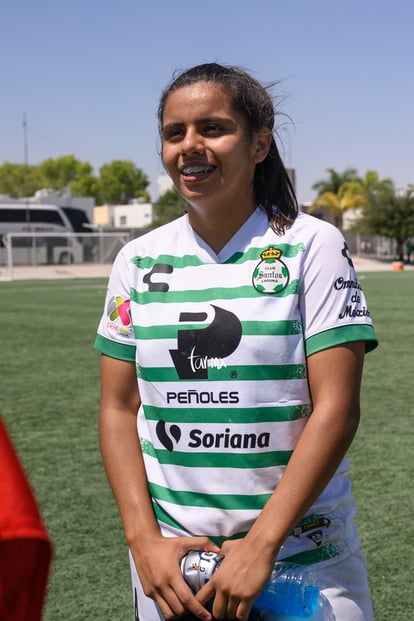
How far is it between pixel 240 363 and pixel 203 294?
0.56ft

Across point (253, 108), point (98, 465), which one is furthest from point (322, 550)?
point (98, 465)

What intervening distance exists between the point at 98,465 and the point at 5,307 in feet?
51.1

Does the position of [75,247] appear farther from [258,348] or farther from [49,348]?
[258,348]

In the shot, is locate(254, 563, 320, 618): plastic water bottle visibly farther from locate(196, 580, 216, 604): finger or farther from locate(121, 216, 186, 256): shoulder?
locate(121, 216, 186, 256): shoulder

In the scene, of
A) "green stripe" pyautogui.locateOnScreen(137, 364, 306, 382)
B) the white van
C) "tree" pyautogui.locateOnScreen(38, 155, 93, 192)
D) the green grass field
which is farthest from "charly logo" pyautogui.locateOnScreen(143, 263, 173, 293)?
"tree" pyautogui.locateOnScreen(38, 155, 93, 192)

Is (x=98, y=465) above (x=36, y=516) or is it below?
below

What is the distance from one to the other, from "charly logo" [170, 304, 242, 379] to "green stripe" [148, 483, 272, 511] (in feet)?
0.80

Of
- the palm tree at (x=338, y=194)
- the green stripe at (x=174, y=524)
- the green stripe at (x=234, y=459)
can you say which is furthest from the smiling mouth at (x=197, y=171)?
the palm tree at (x=338, y=194)

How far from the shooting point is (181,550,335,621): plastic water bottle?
1.74m

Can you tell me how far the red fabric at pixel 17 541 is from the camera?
886 mm

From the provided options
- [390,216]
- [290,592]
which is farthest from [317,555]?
[390,216]

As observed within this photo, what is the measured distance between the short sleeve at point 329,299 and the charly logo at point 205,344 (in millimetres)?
150

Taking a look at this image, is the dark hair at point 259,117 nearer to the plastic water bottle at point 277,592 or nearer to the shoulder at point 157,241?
the shoulder at point 157,241

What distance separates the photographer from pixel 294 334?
186cm
